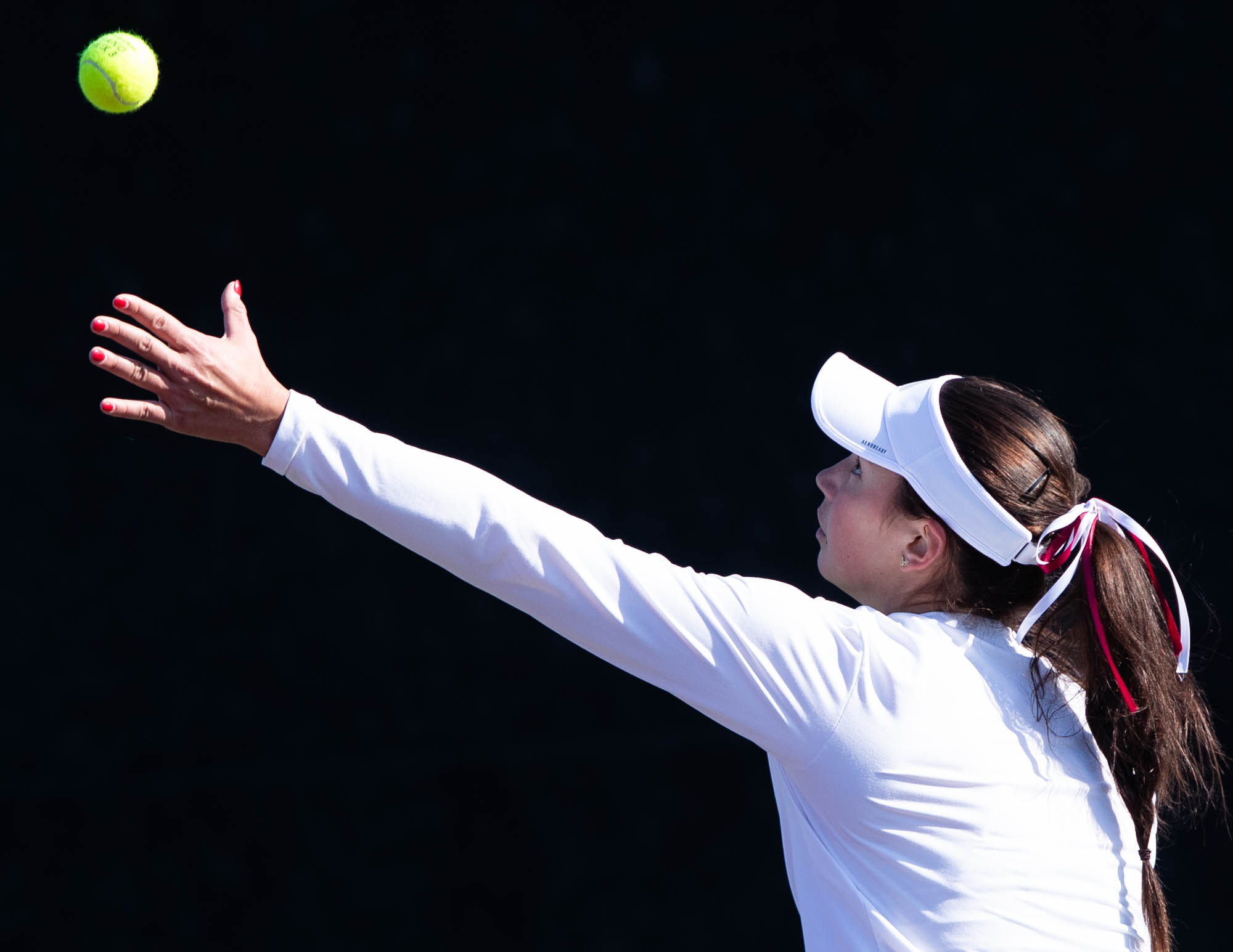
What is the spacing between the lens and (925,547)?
1.38m

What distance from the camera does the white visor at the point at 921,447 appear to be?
1.30 meters

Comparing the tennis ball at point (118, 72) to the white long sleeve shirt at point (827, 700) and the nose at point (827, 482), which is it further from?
the nose at point (827, 482)

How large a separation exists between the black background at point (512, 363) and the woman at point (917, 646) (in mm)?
1541

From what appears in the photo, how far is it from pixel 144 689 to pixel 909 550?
186 centimetres

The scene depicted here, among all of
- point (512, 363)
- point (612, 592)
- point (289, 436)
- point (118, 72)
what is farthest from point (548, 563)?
point (512, 363)

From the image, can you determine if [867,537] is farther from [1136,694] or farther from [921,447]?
[1136,694]

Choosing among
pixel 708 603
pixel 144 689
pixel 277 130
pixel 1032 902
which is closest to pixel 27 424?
pixel 144 689

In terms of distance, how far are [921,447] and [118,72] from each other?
148 centimetres

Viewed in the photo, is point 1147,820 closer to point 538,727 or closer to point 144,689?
point 538,727

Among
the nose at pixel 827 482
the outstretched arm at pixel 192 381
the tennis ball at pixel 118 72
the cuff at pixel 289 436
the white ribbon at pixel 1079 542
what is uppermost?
the tennis ball at pixel 118 72

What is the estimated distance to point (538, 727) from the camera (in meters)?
2.84

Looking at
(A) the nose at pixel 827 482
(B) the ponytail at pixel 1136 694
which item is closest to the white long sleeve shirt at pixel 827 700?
(B) the ponytail at pixel 1136 694

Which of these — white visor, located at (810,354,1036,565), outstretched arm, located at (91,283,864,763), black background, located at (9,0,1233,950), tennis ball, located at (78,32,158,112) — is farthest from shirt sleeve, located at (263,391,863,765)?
black background, located at (9,0,1233,950)

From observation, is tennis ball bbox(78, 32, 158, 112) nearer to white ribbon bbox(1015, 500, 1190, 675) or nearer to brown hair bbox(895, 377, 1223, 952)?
brown hair bbox(895, 377, 1223, 952)
